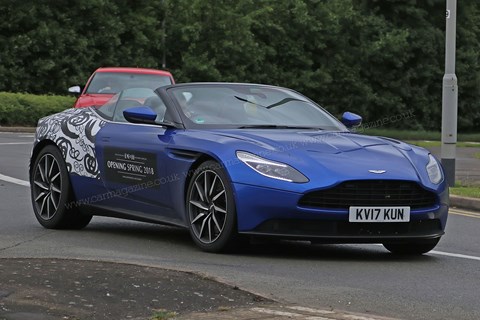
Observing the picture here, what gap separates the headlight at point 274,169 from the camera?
9.12 metres

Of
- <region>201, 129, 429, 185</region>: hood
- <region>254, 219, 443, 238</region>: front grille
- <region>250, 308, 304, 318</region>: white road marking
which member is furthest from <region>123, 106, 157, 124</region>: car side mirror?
<region>250, 308, 304, 318</region>: white road marking

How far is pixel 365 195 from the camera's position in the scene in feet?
30.1

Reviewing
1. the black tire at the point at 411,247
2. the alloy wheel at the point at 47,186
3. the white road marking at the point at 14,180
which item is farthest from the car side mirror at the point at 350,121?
the white road marking at the point at 14,180

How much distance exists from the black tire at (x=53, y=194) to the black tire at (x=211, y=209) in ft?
5.46

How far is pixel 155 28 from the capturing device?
5453 cm

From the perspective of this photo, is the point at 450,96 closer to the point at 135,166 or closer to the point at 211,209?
the point at 135,166

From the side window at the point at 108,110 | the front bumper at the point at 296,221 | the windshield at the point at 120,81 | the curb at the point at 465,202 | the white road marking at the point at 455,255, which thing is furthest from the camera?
the windshield at the point at 120,81

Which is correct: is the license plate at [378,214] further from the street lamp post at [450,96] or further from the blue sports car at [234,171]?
the street lamp post at [450,96]

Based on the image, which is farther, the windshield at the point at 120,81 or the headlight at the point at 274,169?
the windshield at the point at 120,81

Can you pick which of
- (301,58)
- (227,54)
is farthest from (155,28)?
(301,58)

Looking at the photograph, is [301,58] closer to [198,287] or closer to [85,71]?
[85,71]

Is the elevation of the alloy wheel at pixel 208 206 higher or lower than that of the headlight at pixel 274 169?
lower

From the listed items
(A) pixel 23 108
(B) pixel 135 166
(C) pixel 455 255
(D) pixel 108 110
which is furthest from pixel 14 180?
(A) pixel 23 108

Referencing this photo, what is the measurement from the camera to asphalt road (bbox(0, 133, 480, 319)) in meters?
7.62
